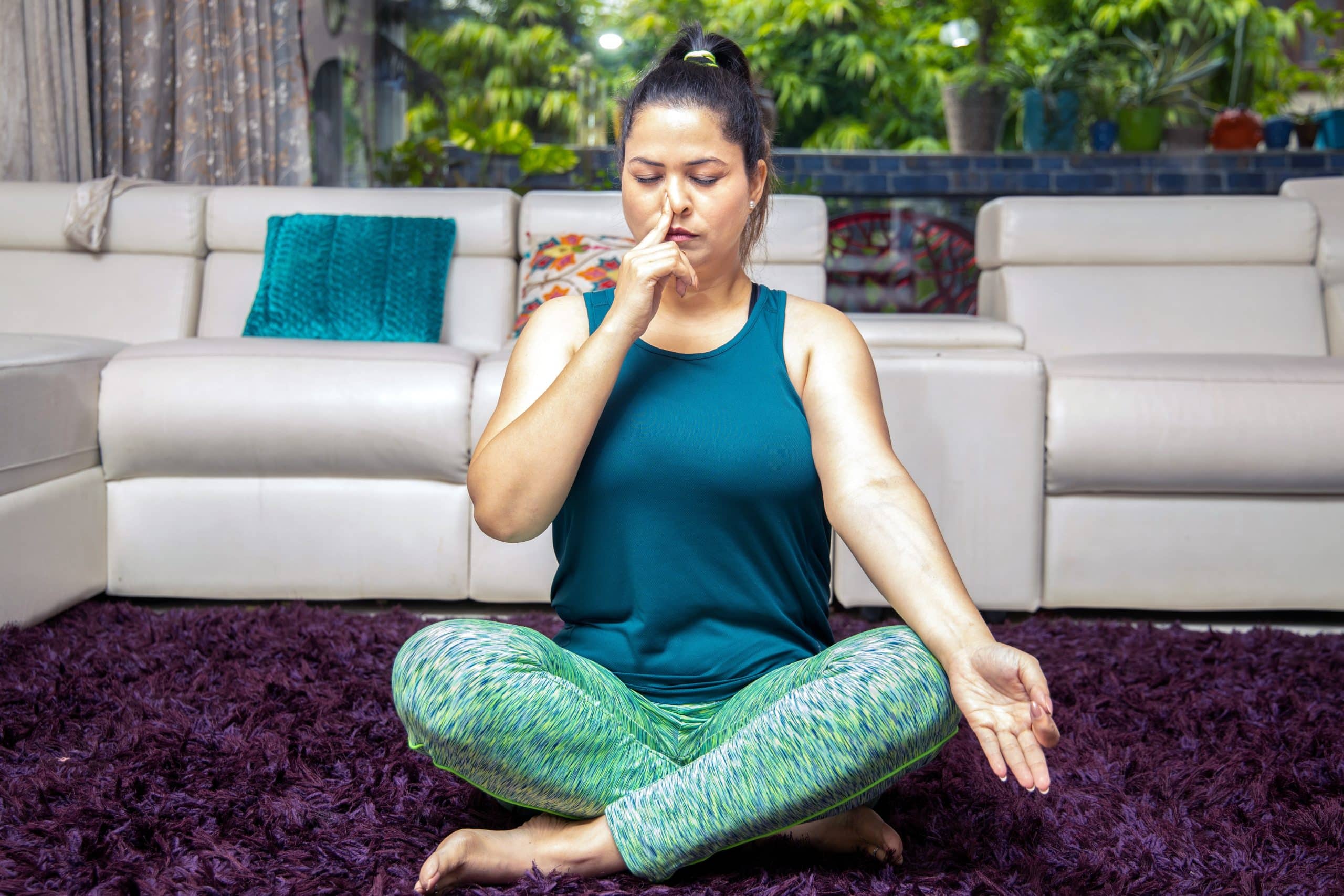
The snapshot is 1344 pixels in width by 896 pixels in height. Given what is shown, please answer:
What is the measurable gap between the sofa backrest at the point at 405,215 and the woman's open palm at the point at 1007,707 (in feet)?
6.64

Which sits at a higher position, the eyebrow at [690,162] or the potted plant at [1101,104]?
the potted plant at [1101,104]

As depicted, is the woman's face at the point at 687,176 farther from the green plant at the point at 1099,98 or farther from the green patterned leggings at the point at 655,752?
the green plant at the point at 1099,98

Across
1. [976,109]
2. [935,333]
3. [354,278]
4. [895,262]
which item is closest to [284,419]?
[354,278]

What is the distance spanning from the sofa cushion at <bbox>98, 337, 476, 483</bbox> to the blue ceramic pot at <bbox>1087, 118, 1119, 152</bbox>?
11.3 feet

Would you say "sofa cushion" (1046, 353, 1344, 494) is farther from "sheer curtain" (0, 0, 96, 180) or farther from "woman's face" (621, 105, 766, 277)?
"sheer curtain" (0, 0, 96, 180)

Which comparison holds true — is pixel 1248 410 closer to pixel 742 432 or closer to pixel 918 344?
pixel 918 344

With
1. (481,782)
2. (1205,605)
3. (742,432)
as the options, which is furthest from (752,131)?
(1205,605)

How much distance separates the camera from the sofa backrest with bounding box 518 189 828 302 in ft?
9.16

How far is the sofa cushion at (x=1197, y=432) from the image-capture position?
2.02 meters

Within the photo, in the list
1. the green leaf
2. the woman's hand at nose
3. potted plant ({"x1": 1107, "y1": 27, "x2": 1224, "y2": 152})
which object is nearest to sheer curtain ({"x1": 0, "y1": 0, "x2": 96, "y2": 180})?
the green leaf

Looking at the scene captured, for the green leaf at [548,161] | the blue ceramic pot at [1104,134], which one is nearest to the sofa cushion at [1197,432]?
the green leaf at [548,161]

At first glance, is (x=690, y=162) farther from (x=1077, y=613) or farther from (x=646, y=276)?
(x=1077, y=613)

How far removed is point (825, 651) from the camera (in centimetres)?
103

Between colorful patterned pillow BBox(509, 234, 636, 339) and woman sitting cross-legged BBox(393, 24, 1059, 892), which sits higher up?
colorful patterned pillow BBox(509, 234, 636, 339)
